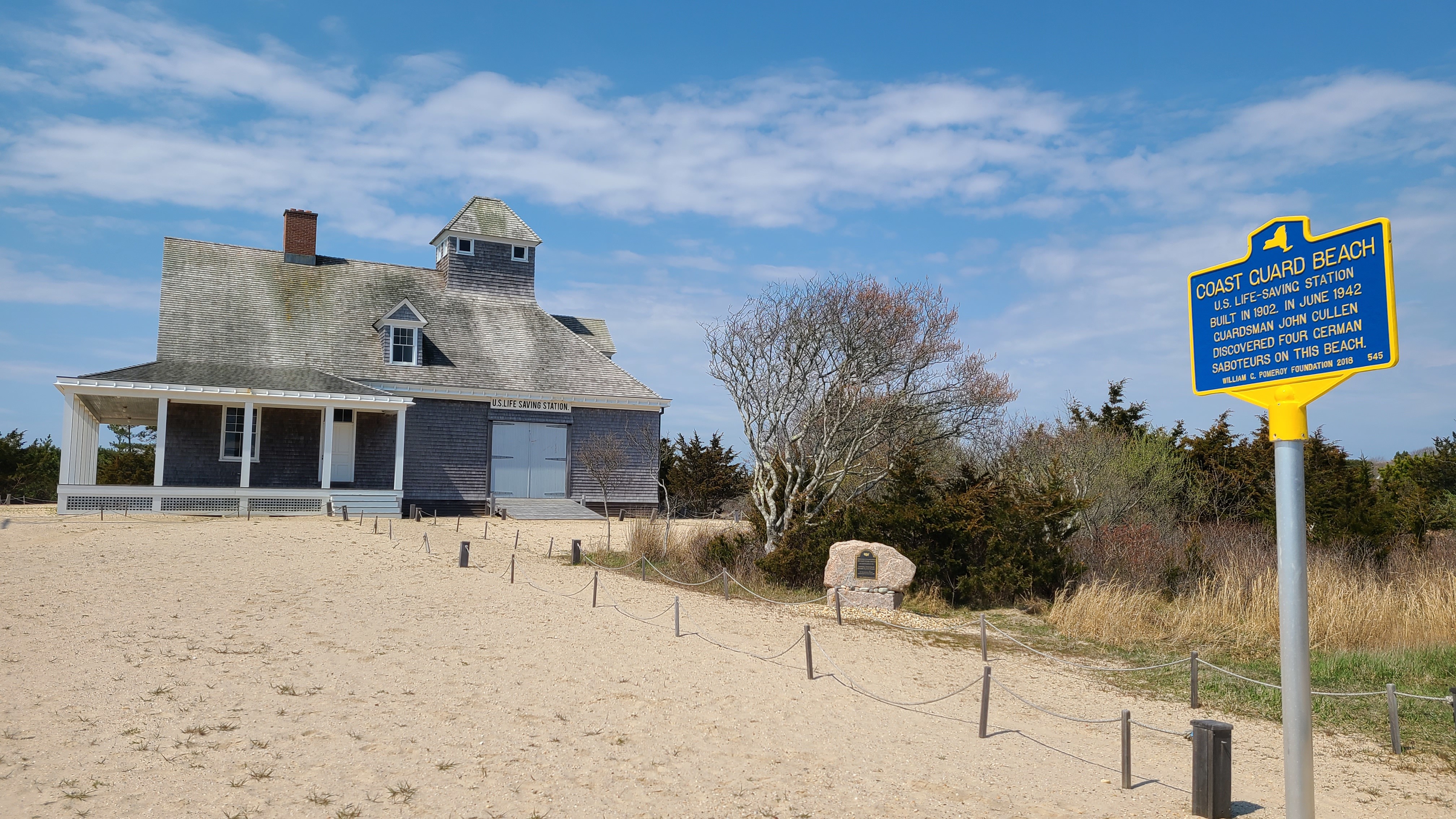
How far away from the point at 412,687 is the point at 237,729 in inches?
69.3

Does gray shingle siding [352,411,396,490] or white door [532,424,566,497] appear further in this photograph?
white door [532,424,566,497]

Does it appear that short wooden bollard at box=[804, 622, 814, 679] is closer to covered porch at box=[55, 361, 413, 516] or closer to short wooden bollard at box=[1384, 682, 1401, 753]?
short wooden bollard at box=[1384, 682, 1401, 753]

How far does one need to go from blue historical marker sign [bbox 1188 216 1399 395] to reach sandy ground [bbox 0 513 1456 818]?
3373 mm

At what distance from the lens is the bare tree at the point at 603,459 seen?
28.3 metres

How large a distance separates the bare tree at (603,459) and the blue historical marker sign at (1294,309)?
922 inches

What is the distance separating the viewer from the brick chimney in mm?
30312

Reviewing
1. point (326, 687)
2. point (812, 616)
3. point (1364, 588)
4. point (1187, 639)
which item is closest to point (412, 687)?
point (326, 687)

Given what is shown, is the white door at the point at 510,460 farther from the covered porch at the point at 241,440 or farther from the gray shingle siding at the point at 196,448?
the gray shingle siding at the point at 196,448

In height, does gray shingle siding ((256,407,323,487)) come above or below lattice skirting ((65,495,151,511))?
above

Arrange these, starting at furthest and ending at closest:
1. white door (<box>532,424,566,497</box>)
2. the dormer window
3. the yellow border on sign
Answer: white door (<box>532,424,566,497</box>) → the dormer window → the yellow border on sign

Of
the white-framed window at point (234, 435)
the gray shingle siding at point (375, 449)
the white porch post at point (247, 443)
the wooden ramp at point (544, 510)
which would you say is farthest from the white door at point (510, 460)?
the white porch post at point (247, 443)

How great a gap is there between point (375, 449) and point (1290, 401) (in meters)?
25.0

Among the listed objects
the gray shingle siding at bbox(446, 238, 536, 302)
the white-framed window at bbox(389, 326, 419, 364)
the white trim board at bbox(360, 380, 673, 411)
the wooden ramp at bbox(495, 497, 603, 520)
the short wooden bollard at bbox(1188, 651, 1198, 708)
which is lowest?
the short wooden bollard at bbox(1188, 651, 1198, 708)

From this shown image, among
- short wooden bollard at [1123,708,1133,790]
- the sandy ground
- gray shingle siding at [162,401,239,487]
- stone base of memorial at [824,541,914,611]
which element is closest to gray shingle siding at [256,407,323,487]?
gray shingle siding at [162,401,239,487]
